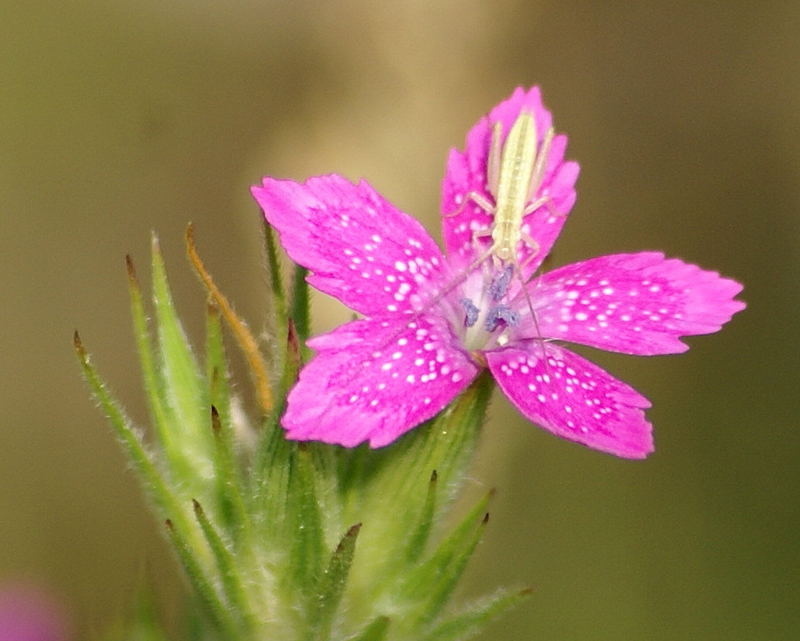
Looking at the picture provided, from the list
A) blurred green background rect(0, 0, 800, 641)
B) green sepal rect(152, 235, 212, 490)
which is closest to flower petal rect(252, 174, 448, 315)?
green sepal rect(152, 235, 212, 490)

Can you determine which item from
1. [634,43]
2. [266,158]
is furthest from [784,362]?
[266,158]

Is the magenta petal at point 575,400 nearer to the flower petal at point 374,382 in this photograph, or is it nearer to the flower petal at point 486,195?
the flower petal at point 374,382

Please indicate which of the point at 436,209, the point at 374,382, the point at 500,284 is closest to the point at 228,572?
the point at 374,382

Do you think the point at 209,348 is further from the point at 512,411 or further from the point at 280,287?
the point at 512,411

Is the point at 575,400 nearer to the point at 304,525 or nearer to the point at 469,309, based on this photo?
the point at 469,309

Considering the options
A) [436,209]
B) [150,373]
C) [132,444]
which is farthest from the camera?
[436,209]

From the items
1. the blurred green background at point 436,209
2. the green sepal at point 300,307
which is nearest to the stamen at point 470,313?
the green sepal at point 300,307

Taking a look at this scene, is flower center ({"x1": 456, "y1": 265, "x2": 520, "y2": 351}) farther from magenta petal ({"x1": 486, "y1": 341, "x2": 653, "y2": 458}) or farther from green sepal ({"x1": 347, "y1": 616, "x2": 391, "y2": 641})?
green sepal ({"x1": 347, "y1": 616, "x2": 391, "y2": 641})
